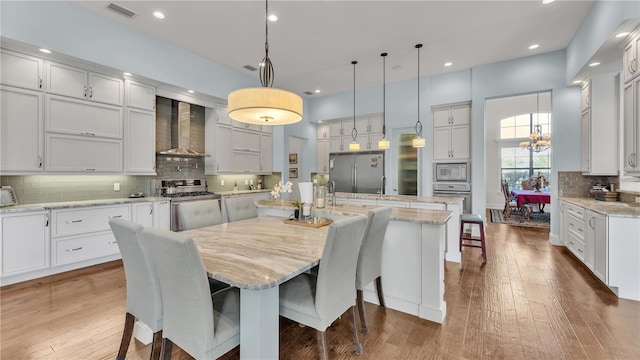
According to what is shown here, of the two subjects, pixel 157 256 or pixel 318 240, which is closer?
pixel 157 256

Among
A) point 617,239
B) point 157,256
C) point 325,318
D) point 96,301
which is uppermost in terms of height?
point 157,256

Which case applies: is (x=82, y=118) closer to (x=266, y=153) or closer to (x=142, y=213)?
(x=142, y=213)

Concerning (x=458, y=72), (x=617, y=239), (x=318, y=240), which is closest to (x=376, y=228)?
(x=318, y=240)

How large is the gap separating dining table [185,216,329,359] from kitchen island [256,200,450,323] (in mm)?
688

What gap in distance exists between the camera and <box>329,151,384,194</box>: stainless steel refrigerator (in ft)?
19.9

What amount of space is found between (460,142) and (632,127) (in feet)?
8.70

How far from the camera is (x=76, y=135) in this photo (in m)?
3.36

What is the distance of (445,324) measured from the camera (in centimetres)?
216

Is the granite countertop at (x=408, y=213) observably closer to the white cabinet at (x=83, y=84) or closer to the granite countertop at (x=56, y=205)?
the granite countertop at (x=56, y=205)

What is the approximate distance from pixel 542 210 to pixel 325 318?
8547mm

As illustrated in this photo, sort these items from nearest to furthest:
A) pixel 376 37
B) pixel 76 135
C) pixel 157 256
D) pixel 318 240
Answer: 1. pixel 157 256
2. pixel 318 240
3. pixel 76 135
4. pixel 376 37

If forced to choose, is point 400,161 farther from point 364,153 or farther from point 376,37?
point 376,37

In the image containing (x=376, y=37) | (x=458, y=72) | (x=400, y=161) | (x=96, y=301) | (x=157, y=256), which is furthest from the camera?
(x=400, y=161)

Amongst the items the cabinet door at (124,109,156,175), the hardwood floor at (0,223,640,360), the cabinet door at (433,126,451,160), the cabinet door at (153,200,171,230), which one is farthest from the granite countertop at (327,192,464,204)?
the cabinet door at (124,109,156,175)
